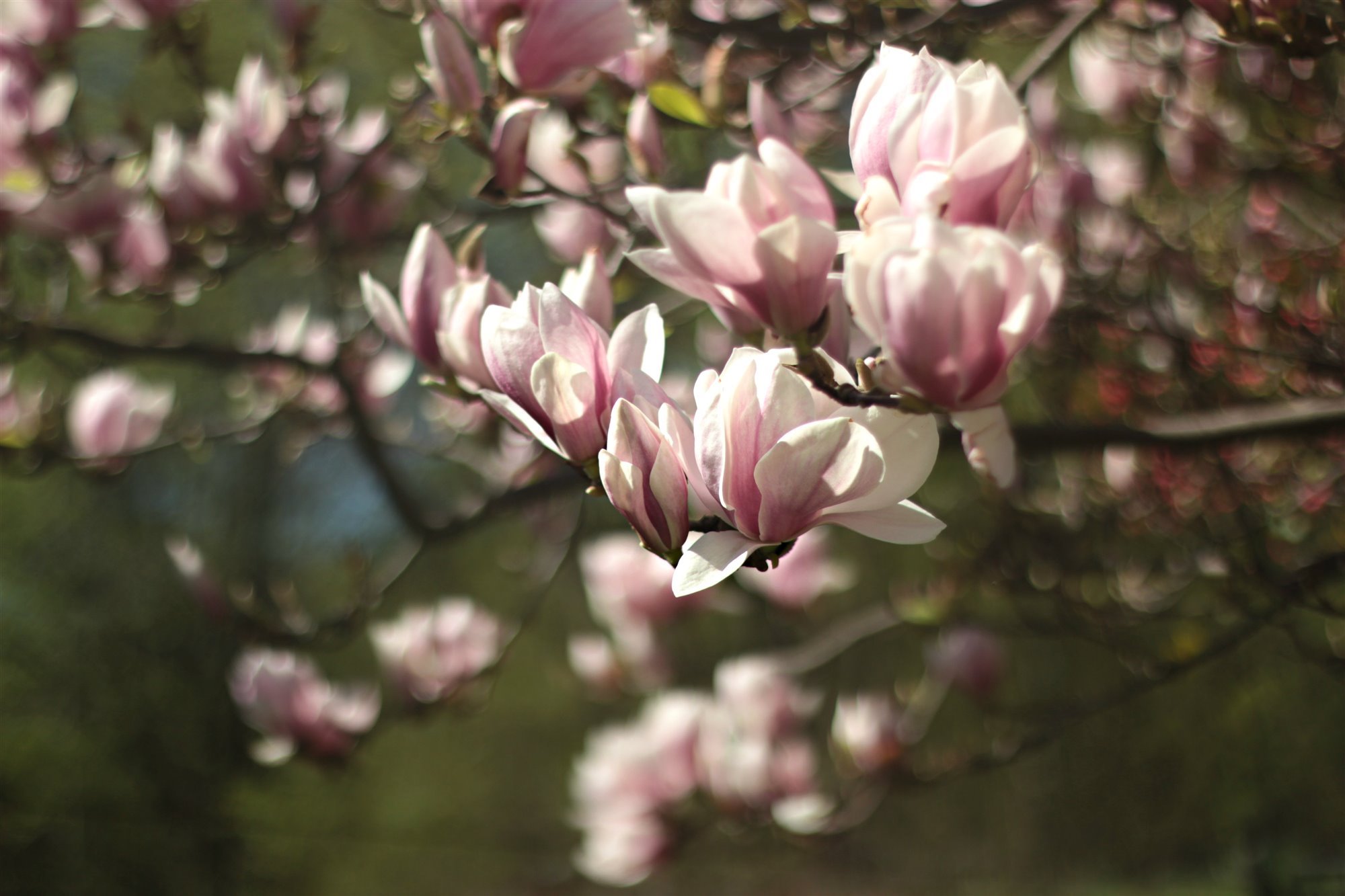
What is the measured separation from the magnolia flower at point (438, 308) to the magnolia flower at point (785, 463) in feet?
0.54

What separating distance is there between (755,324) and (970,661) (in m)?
1.12

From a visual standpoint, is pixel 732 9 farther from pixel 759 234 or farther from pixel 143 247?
pixel 759 234

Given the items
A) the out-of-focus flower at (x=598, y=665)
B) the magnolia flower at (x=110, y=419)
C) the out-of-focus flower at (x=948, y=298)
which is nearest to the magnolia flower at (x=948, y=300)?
the out-of-focus flower at (x=948, y=298)

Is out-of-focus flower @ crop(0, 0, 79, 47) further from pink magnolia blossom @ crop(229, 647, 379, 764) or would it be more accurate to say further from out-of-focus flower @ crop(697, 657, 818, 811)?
out-of-focus flower @ crop(697, 657, 818, 811)

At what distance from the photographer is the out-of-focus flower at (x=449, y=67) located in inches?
23.8

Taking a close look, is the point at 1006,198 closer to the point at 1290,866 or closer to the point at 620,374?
the point at 620,374

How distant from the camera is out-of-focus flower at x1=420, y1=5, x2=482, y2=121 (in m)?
0.60

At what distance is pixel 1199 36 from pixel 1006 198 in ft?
1.81

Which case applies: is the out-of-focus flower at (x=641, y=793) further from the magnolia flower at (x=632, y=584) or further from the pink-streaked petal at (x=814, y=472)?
the pink-streaked petal at (x=814, y=472)

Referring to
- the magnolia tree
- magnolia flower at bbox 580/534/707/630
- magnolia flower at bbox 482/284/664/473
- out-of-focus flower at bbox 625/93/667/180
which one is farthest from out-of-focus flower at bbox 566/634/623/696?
magnolia flower at bbox 482/284/664/473

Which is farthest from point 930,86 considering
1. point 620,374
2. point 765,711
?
point 765,711

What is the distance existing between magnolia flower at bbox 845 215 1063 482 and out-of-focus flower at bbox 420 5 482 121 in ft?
1.16

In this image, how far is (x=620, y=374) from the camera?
43 centimetres

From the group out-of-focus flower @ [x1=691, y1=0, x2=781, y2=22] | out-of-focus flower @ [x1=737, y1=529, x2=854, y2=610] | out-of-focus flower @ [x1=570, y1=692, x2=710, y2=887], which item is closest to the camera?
out-of-focus flower @ [x1=691, y1=0, x2=781, y2=22]
